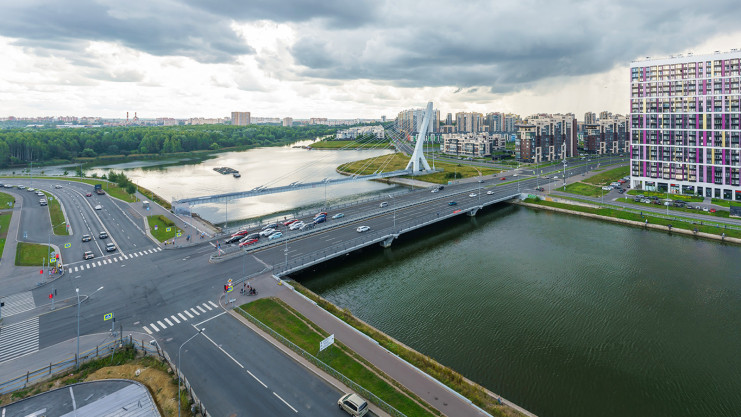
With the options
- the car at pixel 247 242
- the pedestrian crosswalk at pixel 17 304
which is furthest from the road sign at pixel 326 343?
the pedestrian crosswalk at pixel 17 304

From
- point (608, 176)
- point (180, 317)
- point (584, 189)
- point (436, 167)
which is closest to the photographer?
point (180, 317)

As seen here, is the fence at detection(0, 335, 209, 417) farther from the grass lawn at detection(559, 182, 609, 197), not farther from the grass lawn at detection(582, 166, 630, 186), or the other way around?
the grass lawn at detection(582, 166, 630, 186)

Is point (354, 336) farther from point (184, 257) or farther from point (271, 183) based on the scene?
point (271, 183)

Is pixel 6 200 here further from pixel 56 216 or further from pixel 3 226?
pixel 3 226

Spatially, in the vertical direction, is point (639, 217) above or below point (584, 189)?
below

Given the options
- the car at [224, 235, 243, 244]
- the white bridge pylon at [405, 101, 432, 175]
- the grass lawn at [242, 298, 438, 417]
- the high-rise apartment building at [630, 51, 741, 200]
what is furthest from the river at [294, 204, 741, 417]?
the white bridge pylon at [405, 101, 432, 175]

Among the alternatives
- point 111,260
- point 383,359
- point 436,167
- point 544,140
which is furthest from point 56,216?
point 544,140
